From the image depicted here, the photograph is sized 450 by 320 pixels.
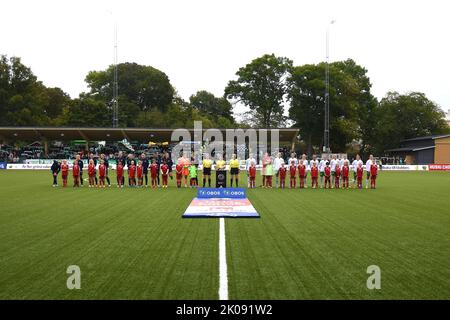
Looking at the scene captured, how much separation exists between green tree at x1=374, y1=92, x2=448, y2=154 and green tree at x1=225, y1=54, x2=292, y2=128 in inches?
670

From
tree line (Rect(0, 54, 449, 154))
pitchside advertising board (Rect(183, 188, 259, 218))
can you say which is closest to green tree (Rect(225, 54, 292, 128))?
tree line (Rect(0, 54, 449, 154))

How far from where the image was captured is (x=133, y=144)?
59656mm

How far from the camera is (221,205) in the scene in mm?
14602

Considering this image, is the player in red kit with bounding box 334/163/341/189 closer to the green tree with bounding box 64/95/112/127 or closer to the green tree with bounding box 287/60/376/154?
the green tree with bounding box 287/60/376/154

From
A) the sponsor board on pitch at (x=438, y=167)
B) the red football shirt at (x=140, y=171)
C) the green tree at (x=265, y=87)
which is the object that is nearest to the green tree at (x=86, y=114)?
the green tree at (x=265, y=87)

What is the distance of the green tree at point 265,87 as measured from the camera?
226ft

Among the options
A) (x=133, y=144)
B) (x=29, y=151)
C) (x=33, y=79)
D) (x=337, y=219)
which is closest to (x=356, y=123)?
(x=133, y=144)

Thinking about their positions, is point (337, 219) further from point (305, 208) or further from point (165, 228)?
point (165, 228)

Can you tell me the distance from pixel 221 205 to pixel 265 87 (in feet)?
184

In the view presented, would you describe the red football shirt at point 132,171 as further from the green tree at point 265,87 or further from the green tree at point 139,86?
the green tree at point 139,86

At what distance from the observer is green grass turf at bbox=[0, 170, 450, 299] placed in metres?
5.76

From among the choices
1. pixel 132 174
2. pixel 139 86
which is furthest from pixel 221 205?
pixel 139 86
